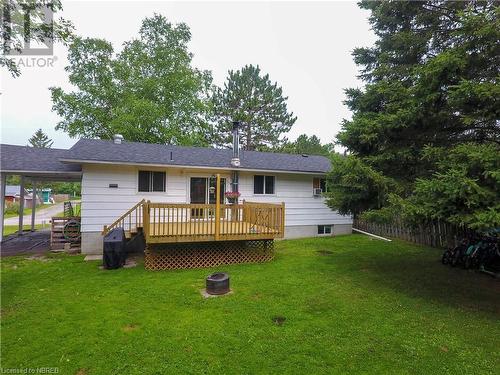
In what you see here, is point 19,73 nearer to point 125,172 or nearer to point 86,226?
point 125,172

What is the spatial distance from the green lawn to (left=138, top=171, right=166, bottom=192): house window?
3.15 meters

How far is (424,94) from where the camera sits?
537cm

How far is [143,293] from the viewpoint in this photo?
5422mm

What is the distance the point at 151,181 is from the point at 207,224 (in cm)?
328

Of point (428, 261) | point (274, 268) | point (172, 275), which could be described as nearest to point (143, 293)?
point (172, 275)

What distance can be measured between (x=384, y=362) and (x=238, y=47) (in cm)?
2080

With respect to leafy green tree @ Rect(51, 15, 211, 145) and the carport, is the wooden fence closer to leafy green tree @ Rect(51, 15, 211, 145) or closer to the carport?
the carport

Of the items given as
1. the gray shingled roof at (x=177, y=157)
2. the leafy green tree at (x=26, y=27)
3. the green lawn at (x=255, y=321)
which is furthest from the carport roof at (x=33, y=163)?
the green lawn at (x=255, y=321)

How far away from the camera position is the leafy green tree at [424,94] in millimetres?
4684

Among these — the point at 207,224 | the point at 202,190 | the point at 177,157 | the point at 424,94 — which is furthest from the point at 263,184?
the point at 424,94

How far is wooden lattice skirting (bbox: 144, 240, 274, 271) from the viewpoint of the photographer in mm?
7266

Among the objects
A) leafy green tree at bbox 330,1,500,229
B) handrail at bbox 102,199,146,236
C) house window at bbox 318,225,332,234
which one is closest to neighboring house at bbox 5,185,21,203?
handrail at bbox 102,199,146,236

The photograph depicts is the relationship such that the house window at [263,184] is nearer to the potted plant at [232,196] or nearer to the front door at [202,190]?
the potted plant at [232,196]

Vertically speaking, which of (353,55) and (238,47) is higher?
(238,47)
